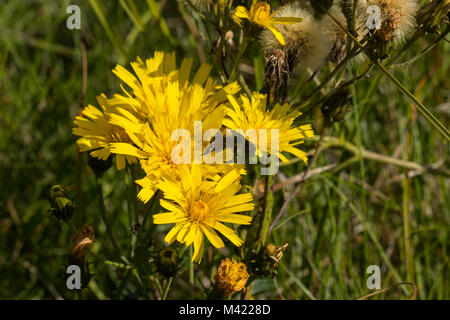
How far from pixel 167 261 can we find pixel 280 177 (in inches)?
37.3

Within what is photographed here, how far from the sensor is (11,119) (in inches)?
102

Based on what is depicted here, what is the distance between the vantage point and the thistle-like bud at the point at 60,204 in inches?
57.1

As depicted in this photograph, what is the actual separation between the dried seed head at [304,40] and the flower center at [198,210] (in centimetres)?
57

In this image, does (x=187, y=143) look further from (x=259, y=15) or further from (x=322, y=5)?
(x=322, y=5)

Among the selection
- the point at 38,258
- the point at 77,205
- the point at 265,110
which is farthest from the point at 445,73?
the point at 38,258

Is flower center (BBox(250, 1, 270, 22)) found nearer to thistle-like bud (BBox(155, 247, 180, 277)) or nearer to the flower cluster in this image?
the flower cluster

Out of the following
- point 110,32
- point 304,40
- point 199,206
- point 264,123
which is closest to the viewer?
point 199,206

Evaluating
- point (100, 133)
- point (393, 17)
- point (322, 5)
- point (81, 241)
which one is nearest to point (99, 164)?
point (100, 133)

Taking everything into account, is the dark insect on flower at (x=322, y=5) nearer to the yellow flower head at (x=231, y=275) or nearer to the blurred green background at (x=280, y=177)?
the blurred green background at (x=280, y=177)

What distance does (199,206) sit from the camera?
1.28m

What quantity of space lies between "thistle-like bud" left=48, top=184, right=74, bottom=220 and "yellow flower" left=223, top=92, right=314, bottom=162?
0.59 m

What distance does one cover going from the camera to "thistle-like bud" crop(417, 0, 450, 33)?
4.46 ft
